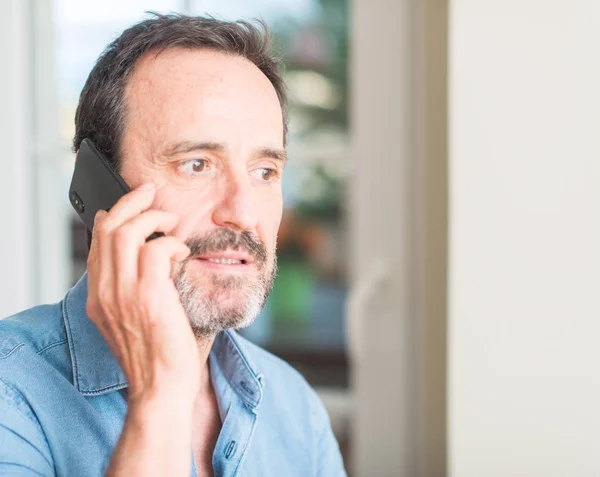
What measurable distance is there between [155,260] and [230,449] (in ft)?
1.15

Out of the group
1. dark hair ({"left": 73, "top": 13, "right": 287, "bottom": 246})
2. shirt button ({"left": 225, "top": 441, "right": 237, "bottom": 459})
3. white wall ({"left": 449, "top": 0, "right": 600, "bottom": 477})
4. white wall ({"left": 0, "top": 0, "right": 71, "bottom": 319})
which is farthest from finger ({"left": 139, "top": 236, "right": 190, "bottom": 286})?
white wall ({"left": 0, "top": 0, "right": 71, "bottom": 319})

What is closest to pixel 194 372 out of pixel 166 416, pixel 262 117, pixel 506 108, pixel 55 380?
pixel 166 416

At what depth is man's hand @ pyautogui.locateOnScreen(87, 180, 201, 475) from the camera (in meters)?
0.82

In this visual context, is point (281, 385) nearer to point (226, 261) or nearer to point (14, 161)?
point (226, 261)

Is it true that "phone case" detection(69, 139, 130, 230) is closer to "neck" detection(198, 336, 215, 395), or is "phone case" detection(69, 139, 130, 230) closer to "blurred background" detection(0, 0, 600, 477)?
"neck" detection(198, 336, 215, 395)

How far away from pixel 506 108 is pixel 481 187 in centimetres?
14

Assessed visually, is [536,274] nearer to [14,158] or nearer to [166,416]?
[166,416]

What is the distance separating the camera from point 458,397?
1.29 metres

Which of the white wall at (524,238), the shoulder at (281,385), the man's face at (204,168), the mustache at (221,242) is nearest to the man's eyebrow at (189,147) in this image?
the man's face at (204,168)

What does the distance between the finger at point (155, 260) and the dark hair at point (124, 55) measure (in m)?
0.21

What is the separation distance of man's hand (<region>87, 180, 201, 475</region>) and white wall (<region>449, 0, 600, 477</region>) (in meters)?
0.60

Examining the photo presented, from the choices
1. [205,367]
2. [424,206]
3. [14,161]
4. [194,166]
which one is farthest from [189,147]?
[14,161]

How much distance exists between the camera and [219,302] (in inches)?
39.0

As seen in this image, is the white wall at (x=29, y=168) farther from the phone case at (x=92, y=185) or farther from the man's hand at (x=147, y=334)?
the man's hand at (x=147, y=334)
